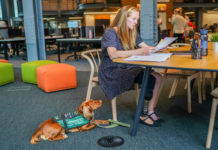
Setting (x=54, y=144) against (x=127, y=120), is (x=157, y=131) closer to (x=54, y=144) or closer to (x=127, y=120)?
(x=127, y=120)

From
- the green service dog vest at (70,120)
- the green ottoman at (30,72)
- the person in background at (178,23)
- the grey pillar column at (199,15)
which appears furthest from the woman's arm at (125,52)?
the grey pillar column at (199,15)

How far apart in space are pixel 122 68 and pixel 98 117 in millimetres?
654

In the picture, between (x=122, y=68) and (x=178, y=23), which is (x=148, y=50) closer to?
(x=122, y=68)

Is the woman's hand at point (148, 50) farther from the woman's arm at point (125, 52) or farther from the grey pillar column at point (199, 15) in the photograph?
the grey pillar column at point (199, 15)

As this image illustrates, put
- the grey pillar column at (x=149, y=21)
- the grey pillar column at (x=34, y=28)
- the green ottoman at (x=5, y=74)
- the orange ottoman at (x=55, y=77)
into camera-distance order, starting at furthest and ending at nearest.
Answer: the grey pillar column at (x=34, y=28) < the grey pillar column at (x=149, y=21) < the green ottoman at (x=5, y=74) < the orange ottoman at (x=55, y=77)

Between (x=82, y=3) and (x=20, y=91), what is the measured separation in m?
8.70

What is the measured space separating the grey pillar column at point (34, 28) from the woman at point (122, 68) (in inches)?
183

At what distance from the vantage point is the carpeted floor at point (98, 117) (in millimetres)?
2113

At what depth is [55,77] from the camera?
3.87 metres

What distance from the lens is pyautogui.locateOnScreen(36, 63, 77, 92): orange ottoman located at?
3836mm

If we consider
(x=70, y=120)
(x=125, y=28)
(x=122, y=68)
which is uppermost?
(x=125, y=28)

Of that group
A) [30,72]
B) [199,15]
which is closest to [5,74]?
[30,72]

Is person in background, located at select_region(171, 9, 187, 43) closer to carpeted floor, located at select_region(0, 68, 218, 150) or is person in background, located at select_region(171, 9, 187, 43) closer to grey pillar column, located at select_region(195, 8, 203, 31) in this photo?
carpeted floor, located at select_region(0, 68, 218, 150)

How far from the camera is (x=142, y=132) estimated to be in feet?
7.67
